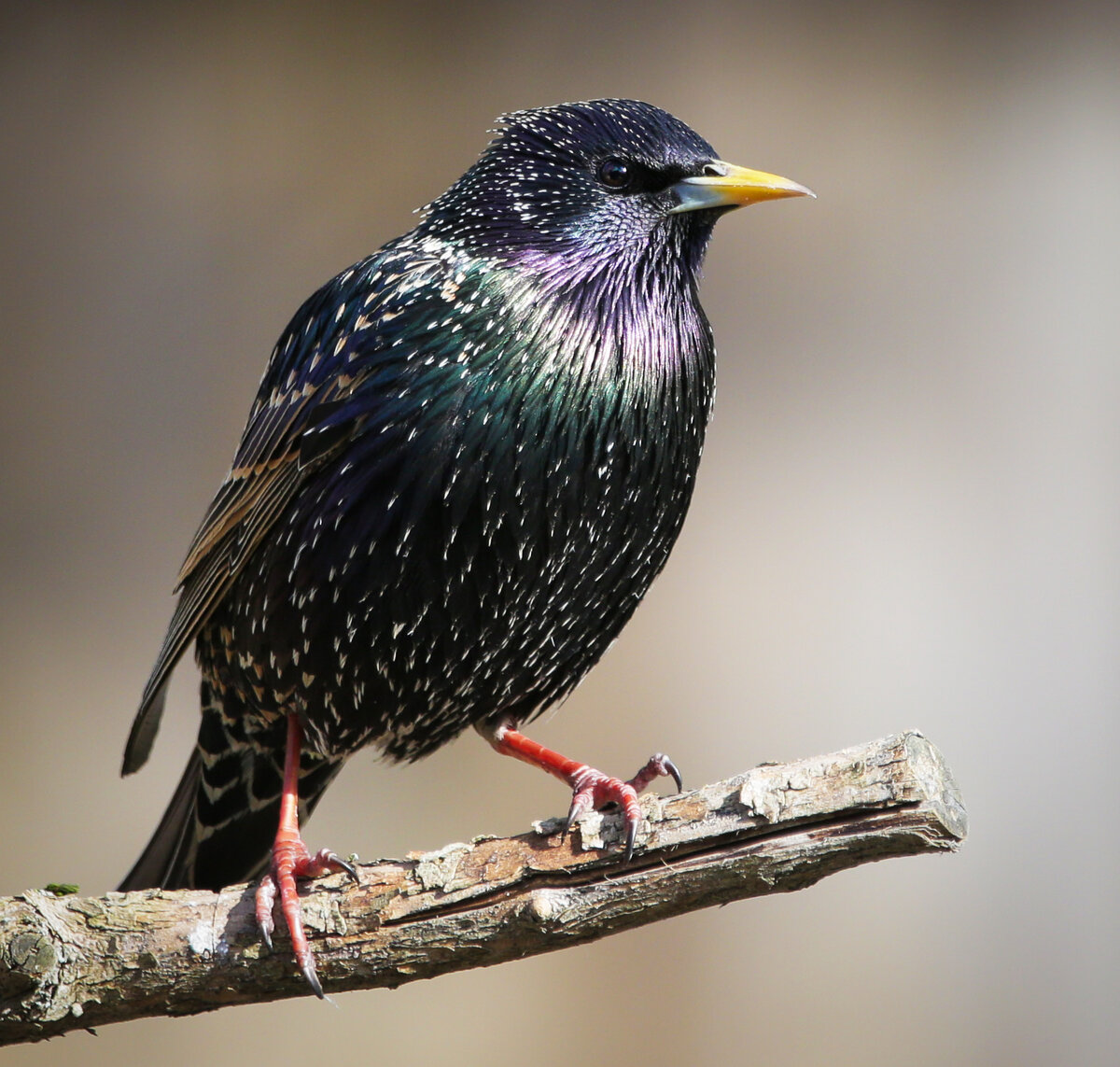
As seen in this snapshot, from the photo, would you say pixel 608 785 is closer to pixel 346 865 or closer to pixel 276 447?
pixel 346 865

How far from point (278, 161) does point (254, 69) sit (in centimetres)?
27

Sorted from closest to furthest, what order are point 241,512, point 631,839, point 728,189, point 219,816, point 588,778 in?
1. point 631,839
2. point 728,189
3. point 588,778
4. point 241,512
5. point 219,816

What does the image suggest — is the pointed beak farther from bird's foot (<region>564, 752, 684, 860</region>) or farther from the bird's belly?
bird's foot (<region>564, 752, 684, 860</region>)

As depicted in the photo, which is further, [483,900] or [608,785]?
[608,785]

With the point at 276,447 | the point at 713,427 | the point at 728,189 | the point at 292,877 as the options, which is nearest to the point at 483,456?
the point at 276,447

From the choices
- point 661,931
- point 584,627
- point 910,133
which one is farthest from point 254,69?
point 661,931

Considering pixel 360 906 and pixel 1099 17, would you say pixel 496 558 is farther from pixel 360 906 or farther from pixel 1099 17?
pixel 1099 17

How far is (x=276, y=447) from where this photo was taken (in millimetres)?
2238

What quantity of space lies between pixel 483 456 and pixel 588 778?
55 cm

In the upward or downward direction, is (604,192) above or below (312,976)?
above

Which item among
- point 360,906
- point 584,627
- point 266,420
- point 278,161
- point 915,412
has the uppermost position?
point 278,161

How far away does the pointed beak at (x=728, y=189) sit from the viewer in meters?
2.02

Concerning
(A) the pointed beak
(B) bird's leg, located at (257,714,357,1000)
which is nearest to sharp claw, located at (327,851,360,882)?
(B) bird's leg, located at (257,714,357,1000)

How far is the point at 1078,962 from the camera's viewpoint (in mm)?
3523
